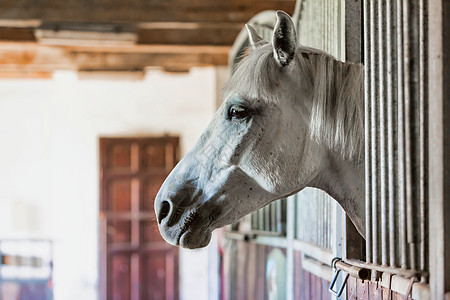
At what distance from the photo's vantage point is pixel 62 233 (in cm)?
634

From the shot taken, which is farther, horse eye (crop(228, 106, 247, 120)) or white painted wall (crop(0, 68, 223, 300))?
white painted wall (crop(0, 68, 223, 300))

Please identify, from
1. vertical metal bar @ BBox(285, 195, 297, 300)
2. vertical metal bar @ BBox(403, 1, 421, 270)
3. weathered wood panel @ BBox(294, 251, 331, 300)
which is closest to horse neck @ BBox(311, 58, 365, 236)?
vertical metal bar @ BBox(403, 1, 421, 270)

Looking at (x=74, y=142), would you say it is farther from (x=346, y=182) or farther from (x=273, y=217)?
(x=346, y=182)

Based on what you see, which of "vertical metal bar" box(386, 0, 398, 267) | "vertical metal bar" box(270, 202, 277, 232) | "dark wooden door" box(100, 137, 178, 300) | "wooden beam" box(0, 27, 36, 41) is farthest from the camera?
"dark wooden door" box(100, 137, 178, 300)

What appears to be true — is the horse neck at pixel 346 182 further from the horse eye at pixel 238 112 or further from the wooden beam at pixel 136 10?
the wooden beam at pixel 136 10

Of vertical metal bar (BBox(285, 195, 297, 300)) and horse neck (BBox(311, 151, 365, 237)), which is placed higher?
horse neck (BBox(311, 151, 365, 237))

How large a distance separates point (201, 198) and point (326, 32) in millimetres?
790

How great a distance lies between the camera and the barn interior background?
1125 mm

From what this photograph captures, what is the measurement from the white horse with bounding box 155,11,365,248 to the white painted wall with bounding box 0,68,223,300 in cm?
497

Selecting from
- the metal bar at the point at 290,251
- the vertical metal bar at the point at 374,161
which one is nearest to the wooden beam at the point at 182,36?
the metal bar at the point at 290,251

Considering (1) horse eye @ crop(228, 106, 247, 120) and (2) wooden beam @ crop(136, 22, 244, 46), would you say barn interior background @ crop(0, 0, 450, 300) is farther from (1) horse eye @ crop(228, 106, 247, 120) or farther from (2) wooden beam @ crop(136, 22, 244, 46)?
(1) horse eye @ crop(228, 106, 247, 120)

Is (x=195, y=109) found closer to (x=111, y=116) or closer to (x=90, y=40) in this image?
(x=111, y=116)

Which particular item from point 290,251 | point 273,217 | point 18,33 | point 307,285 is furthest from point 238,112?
point 18,33

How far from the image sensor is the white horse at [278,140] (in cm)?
135
